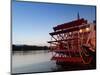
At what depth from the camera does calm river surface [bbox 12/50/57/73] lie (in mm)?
2754

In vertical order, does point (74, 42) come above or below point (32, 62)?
above

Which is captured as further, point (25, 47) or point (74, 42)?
point (74, 42)

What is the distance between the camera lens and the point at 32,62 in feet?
9.27

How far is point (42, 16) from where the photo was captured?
2.88 m

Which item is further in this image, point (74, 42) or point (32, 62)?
point (74, 42)

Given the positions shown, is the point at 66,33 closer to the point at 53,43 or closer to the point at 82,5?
the point at 53,43

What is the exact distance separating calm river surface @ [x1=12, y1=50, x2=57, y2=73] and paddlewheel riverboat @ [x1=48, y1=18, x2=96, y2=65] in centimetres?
9

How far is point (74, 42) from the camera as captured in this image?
9.88ft

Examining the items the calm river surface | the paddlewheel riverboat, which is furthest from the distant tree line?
the paddlewheel riverboat

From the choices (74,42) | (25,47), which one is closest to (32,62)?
(25,47)

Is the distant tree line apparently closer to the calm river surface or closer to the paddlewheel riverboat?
the calm river surface

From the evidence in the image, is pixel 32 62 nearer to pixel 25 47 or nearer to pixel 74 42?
pixel 25 47

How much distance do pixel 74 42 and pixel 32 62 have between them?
24.7 inches

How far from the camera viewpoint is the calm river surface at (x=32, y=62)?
2.75 m
